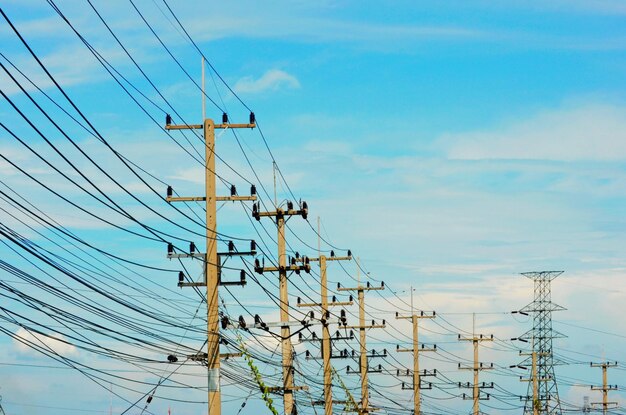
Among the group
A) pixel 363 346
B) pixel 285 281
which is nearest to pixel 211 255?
pixel 285 281

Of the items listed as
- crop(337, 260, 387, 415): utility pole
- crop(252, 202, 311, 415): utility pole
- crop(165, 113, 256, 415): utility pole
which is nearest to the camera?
crop(165, 113, 256, 415): utility pole

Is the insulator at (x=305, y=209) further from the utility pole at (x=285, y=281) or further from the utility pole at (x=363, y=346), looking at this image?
the utility pole at (x=363, y=346)

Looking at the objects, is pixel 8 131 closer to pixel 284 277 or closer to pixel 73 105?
pixel 73 105

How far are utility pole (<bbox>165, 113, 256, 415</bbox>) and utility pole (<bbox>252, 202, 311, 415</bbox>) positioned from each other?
24.5 ft

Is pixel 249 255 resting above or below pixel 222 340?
above

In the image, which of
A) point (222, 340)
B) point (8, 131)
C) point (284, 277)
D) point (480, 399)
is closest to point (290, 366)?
point (284, 277)

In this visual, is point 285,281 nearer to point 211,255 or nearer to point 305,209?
point 305,209

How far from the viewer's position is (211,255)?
3888cm

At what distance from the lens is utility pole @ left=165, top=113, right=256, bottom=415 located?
38156 mm

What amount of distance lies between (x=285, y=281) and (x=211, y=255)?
13.0m

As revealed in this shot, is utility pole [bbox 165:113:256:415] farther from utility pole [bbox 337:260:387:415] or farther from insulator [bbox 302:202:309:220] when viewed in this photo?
utility pole [bbox 337:260:387:415]

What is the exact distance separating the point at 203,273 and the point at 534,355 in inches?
3192

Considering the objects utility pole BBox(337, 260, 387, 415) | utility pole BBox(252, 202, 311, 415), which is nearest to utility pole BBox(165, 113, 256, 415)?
utility pole BBox(252, 202, 311, 415)

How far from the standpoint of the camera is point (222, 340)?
39.4 meters
